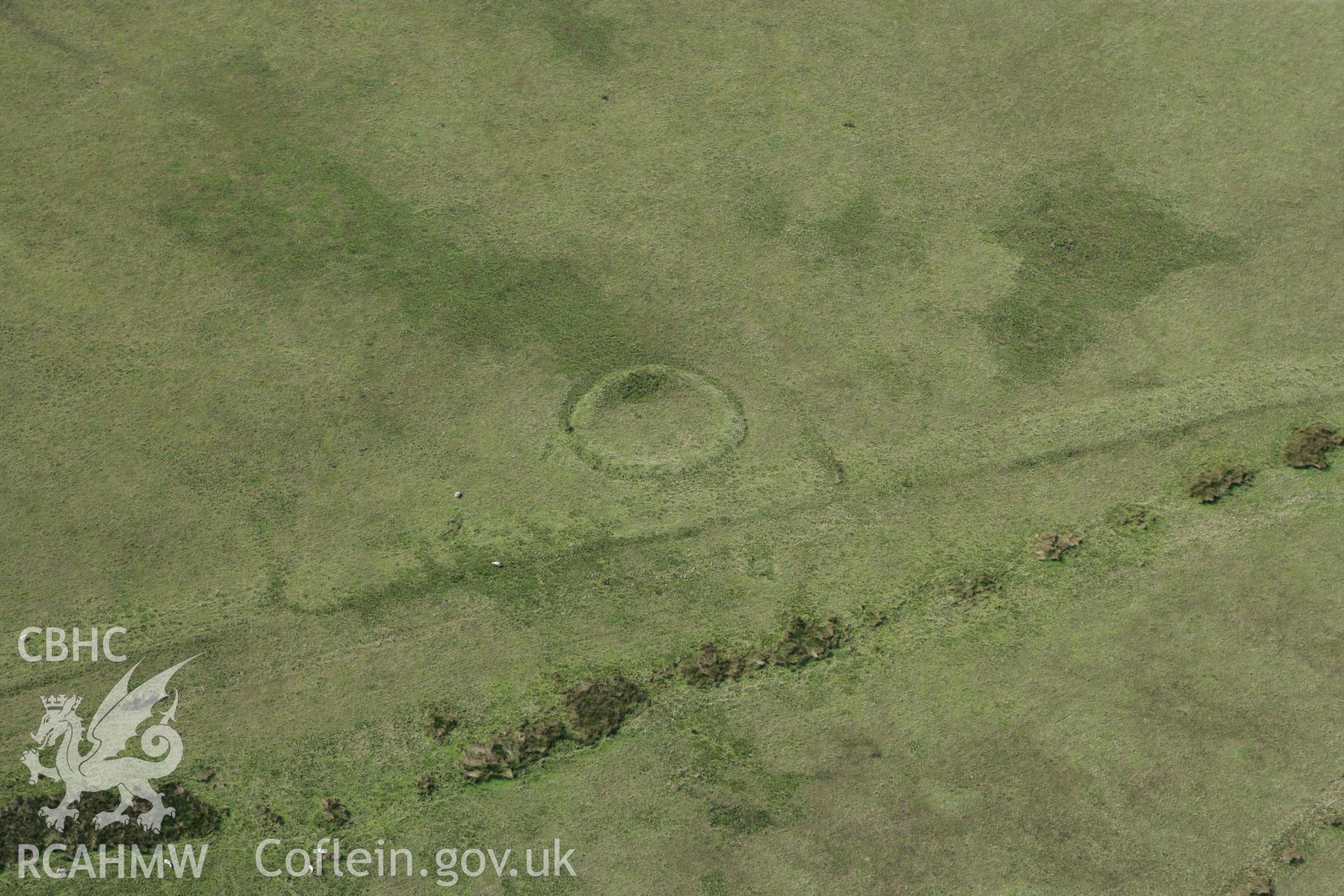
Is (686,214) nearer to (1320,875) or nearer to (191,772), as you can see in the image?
Answer: (191,772)

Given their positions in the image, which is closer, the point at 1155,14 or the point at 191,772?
the point at 191,772

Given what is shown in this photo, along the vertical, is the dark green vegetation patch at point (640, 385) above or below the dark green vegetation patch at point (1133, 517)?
above

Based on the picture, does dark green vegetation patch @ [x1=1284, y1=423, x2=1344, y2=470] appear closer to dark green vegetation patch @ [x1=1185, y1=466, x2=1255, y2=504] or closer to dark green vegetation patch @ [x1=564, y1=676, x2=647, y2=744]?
dark green vegetation patch @ [x1=1185, y1=466, x2=1255, y2=504]

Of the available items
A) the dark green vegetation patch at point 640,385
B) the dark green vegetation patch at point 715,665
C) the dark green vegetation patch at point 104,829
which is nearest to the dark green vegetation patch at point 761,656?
the dark green vegetation patch at point 715,665

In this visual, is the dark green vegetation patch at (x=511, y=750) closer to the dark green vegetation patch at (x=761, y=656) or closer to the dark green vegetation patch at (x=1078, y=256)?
the dark green vegetation patch at (x=761, y=656)

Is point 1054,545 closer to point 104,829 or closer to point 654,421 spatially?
point 654,421

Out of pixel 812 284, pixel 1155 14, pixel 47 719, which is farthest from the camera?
pixel 1155 14

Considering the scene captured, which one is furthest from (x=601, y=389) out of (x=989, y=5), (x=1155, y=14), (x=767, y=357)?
(x=1155, y=14)
